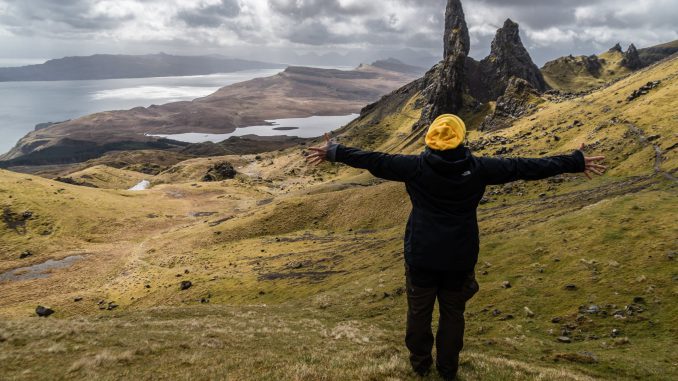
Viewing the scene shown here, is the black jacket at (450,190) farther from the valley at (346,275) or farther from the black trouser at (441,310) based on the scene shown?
the valley at (346,275)

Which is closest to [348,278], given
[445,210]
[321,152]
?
[321,152]

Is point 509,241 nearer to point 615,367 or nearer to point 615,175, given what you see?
point 615,367

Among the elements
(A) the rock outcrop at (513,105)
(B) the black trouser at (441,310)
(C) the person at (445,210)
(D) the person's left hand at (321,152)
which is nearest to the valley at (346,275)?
(B) the black trouser at (441,310)

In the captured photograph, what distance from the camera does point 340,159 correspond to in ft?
34.5

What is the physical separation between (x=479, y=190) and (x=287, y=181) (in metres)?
186

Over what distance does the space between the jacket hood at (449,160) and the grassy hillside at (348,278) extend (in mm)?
5649

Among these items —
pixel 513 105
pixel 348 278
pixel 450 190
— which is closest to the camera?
pixel 450 190

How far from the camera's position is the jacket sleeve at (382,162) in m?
9.83

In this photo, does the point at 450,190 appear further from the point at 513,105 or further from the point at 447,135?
the point at 513,105

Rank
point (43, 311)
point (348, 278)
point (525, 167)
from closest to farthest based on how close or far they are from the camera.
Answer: point (525, 167), point (348, 278), point (43, 311)

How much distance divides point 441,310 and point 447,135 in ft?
14.1

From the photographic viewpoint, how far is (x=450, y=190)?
9.32m

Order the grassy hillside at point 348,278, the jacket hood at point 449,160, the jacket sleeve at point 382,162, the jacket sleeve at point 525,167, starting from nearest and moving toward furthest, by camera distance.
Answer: the jacket hood at point 449,160, the jacket sleeve at point 525,167, the jacket sleeve at point 382,162, the grassy hillside at point 348,278

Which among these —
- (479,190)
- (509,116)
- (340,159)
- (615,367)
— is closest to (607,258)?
(615,367)
